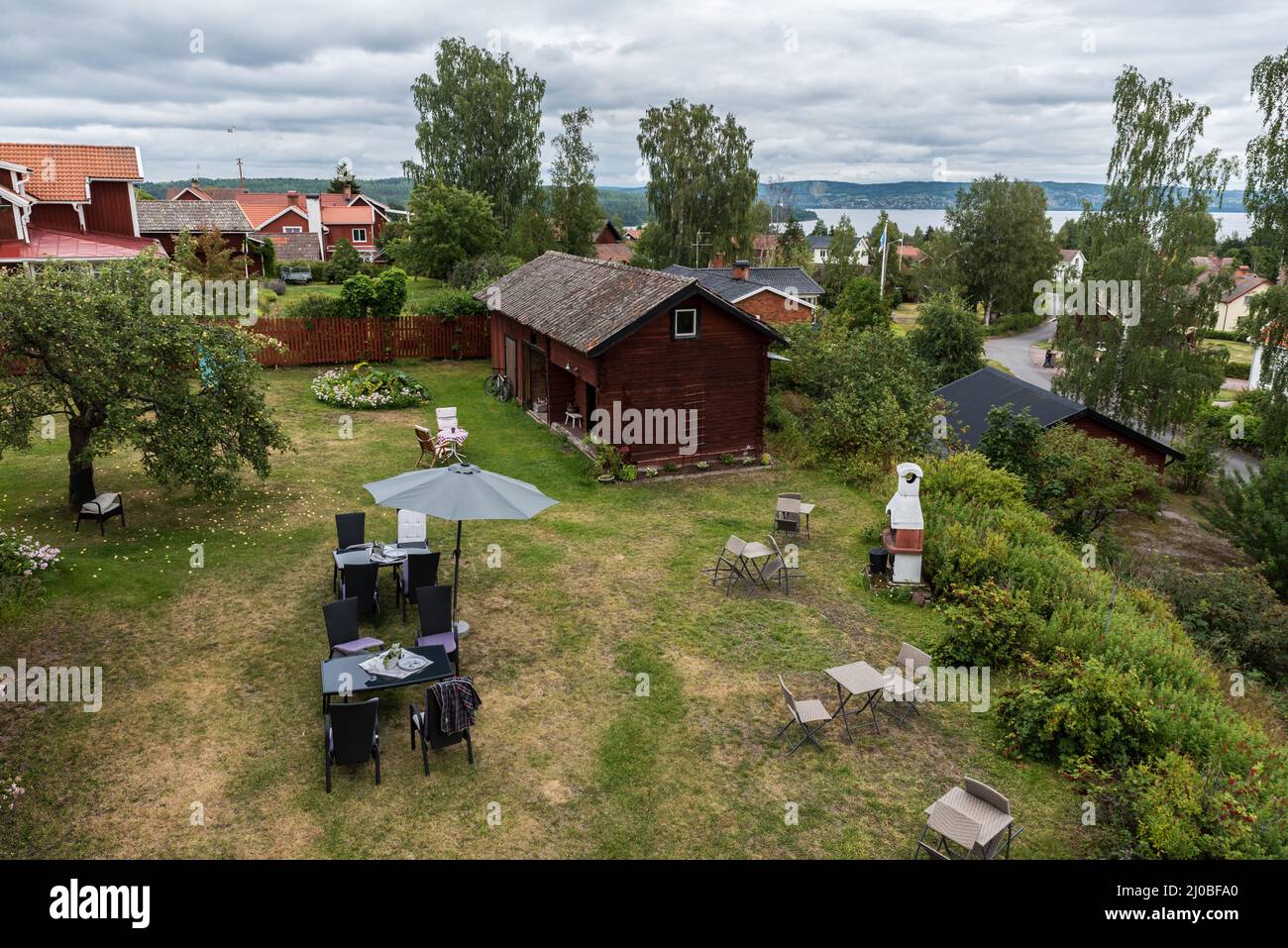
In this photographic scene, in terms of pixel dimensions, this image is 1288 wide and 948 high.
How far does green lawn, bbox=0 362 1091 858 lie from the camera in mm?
7988

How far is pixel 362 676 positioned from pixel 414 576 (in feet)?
9.81

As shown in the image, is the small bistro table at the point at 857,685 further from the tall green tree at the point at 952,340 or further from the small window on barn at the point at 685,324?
the tall green tree at the point at 952,340

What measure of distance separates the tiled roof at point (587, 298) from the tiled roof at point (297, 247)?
38.5 metres

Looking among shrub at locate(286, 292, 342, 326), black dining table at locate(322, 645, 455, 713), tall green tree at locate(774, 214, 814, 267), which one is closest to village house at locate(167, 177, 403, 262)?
shrub at locate(286, 292, 342, 326)

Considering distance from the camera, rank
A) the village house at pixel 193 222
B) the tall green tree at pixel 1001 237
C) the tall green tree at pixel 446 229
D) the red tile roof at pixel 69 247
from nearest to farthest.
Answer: the red tile roof at pixel 69 247, the tall green tree at pixel 446 229, the village house at pixel 193 222, the tall green tree at pixel 1001 237

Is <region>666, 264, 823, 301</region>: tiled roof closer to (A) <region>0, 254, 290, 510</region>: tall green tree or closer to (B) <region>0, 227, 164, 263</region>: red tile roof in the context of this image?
(B) <region>0, 227, 164, 263</region>: red tile roof

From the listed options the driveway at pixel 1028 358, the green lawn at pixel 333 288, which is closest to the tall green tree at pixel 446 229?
the green lawn at pixel 333 288

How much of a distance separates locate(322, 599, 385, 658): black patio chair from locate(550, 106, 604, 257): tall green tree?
1736 inches

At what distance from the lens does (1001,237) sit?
60.7 metres

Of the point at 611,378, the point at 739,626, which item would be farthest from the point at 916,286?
the point at 739,626

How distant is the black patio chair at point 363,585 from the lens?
11.7 meters

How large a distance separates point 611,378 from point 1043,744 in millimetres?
12348

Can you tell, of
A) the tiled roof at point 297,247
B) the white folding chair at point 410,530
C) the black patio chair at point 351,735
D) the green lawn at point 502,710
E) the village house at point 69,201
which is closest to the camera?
the green lawn at point 502,710

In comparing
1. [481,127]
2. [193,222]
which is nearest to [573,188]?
[481,127]
